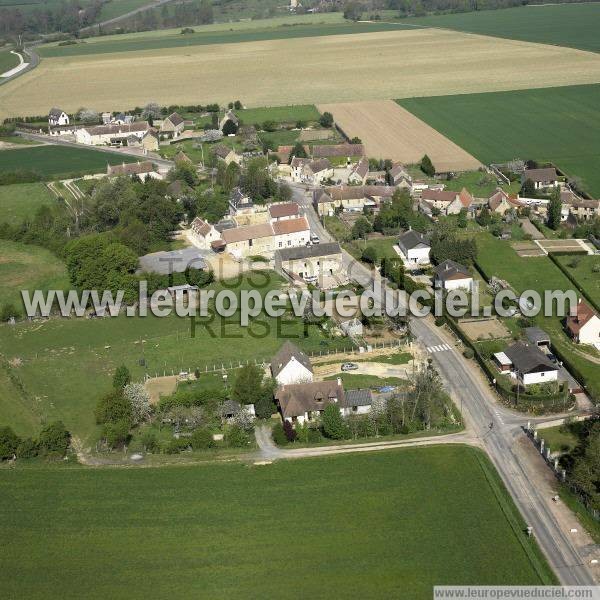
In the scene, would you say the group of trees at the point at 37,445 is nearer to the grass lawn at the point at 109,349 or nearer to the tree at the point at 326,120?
the grass lawn at the point at 109,349

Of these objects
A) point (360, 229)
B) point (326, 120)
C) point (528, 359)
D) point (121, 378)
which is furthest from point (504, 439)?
point (326, 120)

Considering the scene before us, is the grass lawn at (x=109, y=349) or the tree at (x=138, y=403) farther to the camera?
the grass lawn at (x=109, y=349)

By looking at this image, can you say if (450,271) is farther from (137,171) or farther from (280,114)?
(280,114)

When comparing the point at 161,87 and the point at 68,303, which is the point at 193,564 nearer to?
the point at 68,303

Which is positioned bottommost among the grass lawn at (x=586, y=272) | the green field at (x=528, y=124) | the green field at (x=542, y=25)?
the grass lawn at (x=586, y=272)

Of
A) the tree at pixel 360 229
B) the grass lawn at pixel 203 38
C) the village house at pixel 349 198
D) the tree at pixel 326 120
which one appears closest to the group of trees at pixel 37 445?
the tree at pixel 360 229
